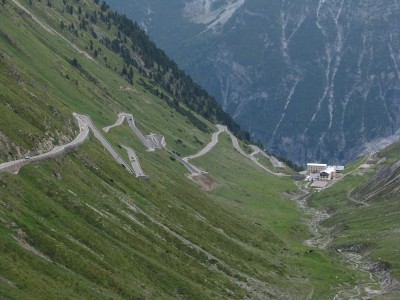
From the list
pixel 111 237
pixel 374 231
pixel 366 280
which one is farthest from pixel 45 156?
pixel 374 231

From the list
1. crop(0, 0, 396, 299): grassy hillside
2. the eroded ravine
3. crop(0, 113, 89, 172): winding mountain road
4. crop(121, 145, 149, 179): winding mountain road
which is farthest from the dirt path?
crop(0, 113, 89, 172): winding mountain road

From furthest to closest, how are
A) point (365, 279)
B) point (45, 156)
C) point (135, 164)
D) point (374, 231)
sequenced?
point (374, 231) < point (135, 164) < point (365, 279) < point (45, 156)

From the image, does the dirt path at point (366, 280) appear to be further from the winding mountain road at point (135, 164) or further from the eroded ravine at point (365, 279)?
the winding mountain road at point (135, 164)

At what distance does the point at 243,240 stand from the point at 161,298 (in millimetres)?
59960

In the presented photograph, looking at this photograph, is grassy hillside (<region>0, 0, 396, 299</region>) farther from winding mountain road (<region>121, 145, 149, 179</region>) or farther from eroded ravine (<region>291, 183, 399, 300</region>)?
eroded ravine (<region>291, 183, 399, 300</region>)

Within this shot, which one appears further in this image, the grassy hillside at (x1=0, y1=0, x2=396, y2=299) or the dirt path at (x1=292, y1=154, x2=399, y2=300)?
the dirt path at (x1=292, y1=154, x2=399, y2=300)

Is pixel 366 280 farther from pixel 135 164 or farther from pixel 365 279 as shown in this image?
pixel 135 164

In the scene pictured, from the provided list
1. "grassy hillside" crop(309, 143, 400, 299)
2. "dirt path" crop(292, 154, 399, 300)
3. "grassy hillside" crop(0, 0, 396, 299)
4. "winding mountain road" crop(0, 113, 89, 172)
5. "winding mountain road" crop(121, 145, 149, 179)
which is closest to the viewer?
"grassy hillside" crop(0, 0, 396, 299)

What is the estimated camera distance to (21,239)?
65.2 meters

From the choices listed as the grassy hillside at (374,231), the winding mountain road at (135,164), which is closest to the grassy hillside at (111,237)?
the winding mountain road at (135,164)

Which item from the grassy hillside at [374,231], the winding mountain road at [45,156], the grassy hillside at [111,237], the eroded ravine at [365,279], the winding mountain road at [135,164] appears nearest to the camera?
the grassy hillside at [111,237]

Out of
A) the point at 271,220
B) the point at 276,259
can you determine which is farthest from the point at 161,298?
the point at 271,220

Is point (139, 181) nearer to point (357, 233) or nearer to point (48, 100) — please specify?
point (48, 100)

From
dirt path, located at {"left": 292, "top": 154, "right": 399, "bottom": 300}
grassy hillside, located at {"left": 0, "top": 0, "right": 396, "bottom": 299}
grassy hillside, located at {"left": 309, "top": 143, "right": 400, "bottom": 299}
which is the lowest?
grassy hillside, located at {"left": 0, "top": 0, "right": 396, "bottom": 299}
